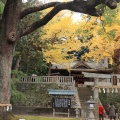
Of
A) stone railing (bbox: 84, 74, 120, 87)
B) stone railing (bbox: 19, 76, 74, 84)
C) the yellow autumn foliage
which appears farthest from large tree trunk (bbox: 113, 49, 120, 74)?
stone railing (bbox: 19, 76, 74, 84)

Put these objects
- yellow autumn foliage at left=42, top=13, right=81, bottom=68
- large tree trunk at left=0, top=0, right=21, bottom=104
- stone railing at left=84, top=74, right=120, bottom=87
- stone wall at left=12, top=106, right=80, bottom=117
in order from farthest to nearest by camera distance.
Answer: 1. yellow autumn foliage at left=42, top=13, right=81, bottom=68
2. stone wall at left=12, top=106, right=80, bottom=117
3. stone railing at left=84, top=74, right=120, bottom=87
4. large tree trunk at left=0, top=0, right=21, bottom=104

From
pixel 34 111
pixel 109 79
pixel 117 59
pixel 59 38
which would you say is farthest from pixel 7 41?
pixel 117 59

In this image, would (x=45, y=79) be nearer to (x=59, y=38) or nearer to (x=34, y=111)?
(x=34, y=111)

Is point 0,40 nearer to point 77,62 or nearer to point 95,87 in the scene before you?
point 95,87

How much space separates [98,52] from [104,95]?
4.73 m

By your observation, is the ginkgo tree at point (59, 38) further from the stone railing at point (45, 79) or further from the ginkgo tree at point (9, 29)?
the ginkgo tree at point (9, 29)

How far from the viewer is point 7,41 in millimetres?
8055

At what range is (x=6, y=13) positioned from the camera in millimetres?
8180

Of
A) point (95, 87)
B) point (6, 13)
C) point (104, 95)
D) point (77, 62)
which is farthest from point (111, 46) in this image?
point (6, 13)

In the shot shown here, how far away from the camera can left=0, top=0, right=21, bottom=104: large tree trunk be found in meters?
8.00

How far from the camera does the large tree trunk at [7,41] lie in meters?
8.00

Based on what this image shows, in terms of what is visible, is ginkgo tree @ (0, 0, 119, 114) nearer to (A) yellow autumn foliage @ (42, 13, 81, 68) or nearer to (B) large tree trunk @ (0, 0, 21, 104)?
(B) large tree trunk @ (0, 0, 21, 104)

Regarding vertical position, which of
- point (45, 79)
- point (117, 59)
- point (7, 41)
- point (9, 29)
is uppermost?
point (117, 59)

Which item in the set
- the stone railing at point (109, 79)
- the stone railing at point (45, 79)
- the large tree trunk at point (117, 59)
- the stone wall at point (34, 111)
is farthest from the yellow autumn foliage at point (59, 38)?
the stone railing at point (109, 79)
